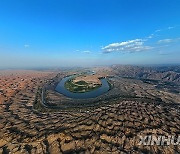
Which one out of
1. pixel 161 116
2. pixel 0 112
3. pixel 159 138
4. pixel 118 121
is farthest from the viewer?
pixel 0 112

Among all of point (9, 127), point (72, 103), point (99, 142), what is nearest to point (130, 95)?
point (72, 103)

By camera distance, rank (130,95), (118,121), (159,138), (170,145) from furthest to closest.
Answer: (130,95)
(118,121)
(159,138)
(170,145)

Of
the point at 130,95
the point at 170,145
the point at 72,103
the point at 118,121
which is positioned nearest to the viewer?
the point at 170,145

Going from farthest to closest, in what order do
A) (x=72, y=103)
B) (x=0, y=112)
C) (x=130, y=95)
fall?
(x=130, y=95), (x=72, y=103), (x=0, y=112)

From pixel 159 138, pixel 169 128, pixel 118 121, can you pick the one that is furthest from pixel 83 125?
pixel 169 128

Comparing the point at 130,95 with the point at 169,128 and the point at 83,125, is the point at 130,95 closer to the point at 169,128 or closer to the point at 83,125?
the point at 169,128

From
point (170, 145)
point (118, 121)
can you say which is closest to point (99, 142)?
point (118, 121)

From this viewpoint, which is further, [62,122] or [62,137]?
[62,122]

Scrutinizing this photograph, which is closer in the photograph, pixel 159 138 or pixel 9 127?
pixel 159 138

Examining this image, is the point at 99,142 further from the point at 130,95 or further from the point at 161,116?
the point at 130,95

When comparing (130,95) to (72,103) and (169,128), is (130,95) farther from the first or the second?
(169,128)
